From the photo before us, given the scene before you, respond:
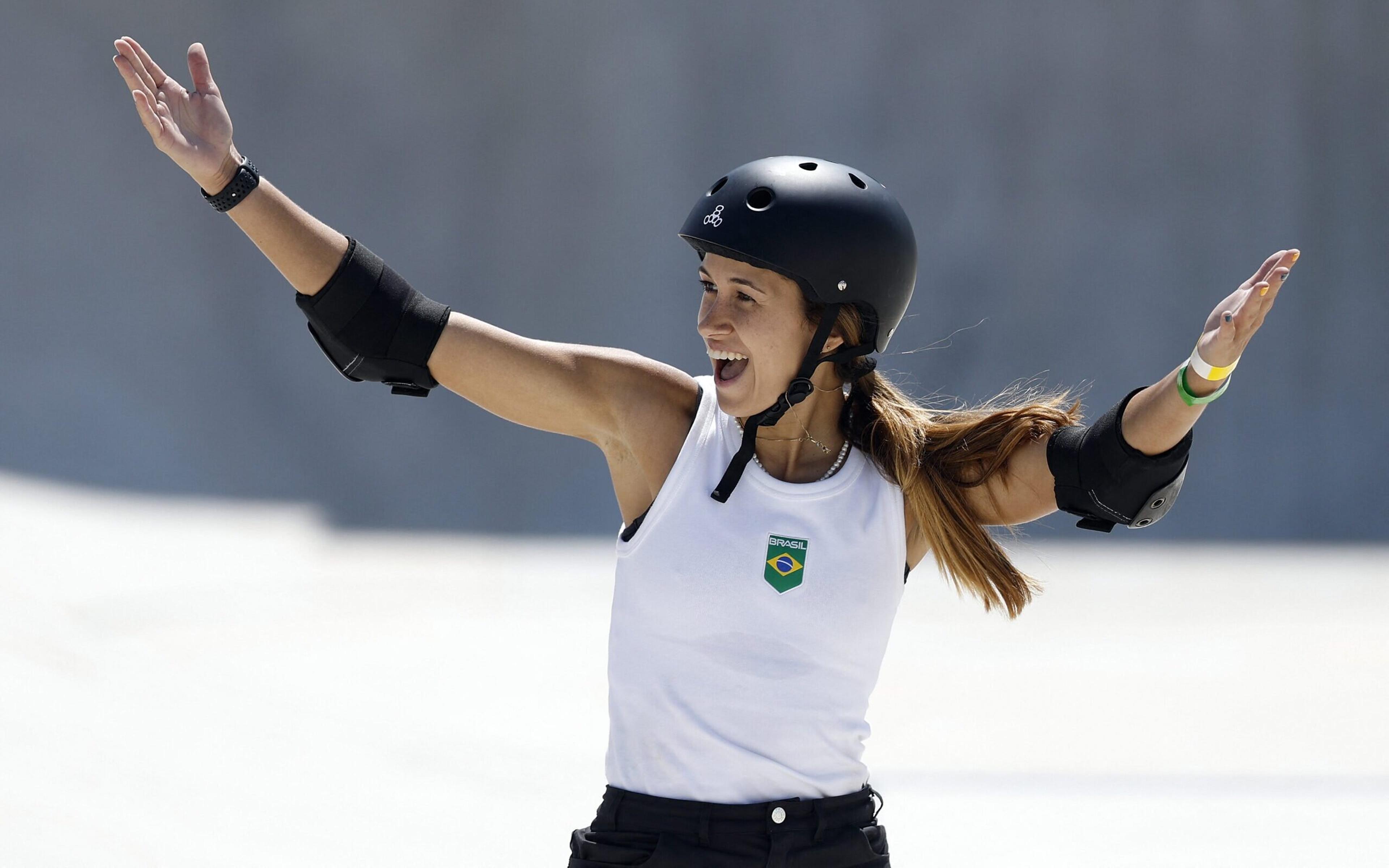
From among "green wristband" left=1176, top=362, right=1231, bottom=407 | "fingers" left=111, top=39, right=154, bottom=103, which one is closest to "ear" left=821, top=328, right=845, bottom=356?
"green wristband" left=1176, top=362, right=1231, bottom=407

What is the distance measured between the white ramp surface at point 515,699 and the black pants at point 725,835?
2.15 meters

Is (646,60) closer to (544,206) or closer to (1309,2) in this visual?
(544,206)

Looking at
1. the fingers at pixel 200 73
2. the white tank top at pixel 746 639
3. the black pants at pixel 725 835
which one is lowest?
the black pants at pixel 725 835

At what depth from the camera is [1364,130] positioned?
11.9 metres

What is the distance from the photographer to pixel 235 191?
7.75ft

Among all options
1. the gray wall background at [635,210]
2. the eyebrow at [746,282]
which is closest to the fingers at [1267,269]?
the eyebrow at [746,282]

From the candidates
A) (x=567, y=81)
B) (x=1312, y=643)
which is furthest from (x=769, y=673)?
(x=567, y=81)

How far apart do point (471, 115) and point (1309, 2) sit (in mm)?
7825

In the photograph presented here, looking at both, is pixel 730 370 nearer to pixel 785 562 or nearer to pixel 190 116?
pixel 785 562

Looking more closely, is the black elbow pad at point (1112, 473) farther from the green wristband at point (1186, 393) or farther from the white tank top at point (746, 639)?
the white tank top at point (746, 639)

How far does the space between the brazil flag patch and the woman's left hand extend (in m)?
0.73

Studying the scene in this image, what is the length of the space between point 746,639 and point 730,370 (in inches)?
20.5

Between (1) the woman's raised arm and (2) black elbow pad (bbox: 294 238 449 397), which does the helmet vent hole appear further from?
(2) black elbow pad (bbox: 294 238 449 397)

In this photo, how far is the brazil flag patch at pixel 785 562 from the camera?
235cm
